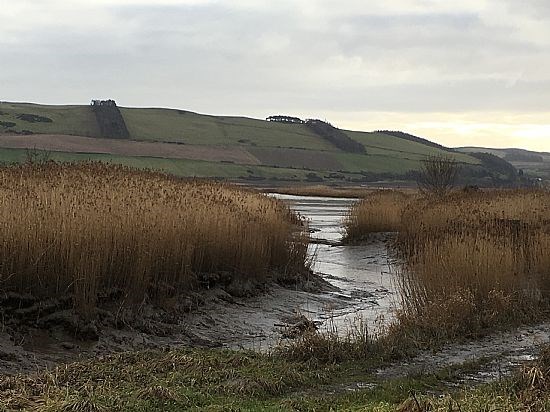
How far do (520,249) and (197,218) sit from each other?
21.1ft

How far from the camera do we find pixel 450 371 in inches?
343

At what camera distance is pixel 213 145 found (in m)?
108

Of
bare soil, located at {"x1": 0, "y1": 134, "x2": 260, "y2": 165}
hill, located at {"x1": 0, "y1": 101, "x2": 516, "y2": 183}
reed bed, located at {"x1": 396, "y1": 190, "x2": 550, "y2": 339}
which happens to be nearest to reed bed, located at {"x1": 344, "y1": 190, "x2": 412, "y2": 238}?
reed bed, located at {"x1": 396, "y1": 190, "x2": 550, "y2": 339}

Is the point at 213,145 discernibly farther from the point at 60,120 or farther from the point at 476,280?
the point at 476,280

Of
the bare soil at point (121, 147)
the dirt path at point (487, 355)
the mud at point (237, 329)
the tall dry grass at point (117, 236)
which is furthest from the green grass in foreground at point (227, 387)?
the bare soil at point (121, 147)

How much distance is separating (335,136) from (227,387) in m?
116

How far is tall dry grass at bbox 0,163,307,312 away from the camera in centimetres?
1070

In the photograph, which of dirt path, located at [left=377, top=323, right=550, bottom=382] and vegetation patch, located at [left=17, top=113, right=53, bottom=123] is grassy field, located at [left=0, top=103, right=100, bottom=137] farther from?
dirt path, located at [left=377, top=323, right=550, bottom=382]

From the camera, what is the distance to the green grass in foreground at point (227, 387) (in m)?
6.81

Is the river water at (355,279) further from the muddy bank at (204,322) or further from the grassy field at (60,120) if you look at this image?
the grassy field at (60,120)

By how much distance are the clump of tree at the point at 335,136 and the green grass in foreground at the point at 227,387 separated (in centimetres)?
10827

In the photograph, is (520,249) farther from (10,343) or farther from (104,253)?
(10,343)

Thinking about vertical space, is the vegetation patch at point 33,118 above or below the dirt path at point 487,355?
above

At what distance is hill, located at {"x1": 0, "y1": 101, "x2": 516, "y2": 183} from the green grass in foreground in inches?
2621
